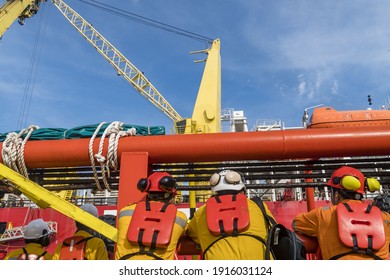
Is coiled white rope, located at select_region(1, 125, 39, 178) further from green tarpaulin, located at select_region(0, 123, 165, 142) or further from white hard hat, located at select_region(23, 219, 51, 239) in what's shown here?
white hard hat, located at select_region(23, 219, 51, 239)

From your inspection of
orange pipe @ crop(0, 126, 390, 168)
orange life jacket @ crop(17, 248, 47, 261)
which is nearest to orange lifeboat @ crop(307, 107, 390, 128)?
orange pipe @ crop(0, 126, 390, 168)

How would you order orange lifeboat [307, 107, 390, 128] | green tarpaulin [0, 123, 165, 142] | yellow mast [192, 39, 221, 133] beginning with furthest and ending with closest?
1. yellow mast [192, 39, 221, 133]
2. orange lifeboat [307, 107, 390, 128]
3. green tarpaulin [0, 123, 165, 142]

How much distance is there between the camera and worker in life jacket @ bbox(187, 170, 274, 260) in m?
2.58

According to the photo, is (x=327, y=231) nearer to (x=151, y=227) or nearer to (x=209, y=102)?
(x=151, y=227)

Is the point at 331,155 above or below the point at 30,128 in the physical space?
below

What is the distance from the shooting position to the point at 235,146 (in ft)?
15.5

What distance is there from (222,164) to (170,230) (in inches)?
133

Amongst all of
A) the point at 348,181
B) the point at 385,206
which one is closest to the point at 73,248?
the point at 348,181

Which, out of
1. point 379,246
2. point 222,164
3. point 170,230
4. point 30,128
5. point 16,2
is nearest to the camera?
point 379,246

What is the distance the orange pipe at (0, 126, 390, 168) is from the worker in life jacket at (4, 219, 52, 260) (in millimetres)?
1486

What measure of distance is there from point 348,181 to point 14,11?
94.4 ft
